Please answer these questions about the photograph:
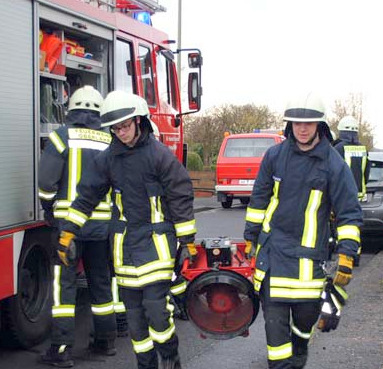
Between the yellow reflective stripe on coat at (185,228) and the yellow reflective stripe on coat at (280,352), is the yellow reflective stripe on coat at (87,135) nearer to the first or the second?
the yellow reflective stripe on coat at (185,228)

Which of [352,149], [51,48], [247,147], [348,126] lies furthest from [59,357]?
[247,147]

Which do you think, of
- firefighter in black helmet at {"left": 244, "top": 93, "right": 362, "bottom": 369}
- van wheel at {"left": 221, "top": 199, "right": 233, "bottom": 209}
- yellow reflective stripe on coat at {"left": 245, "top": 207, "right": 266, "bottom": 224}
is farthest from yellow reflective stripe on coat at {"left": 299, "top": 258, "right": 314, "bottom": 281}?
van wheel at {"left": 221, "top": 199, "right": 233, "bottom": 209}

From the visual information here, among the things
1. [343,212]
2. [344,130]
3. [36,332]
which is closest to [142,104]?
[343,212]

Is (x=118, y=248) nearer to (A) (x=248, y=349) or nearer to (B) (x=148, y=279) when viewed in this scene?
(B) (x=148, y=279)

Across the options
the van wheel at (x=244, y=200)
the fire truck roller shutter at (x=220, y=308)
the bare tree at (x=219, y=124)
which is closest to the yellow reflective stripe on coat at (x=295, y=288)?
the fire truck roller shutter at (x=220, y=308)

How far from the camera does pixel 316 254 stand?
3.86 metres

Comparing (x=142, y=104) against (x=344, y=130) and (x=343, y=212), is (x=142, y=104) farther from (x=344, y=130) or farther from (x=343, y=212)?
(x=344, y=130)

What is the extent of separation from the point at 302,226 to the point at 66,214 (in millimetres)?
1964

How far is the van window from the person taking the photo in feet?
59.6

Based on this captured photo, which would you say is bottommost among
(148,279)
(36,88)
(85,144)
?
(148,279)

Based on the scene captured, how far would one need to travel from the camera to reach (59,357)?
16.2ft

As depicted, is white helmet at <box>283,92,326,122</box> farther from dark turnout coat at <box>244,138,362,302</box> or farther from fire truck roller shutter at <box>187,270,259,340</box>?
fire truck roller shutter at <box>187,270,259,340</box>

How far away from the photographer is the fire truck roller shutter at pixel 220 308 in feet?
14.0

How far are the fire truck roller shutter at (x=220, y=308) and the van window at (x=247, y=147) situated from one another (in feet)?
45.6
